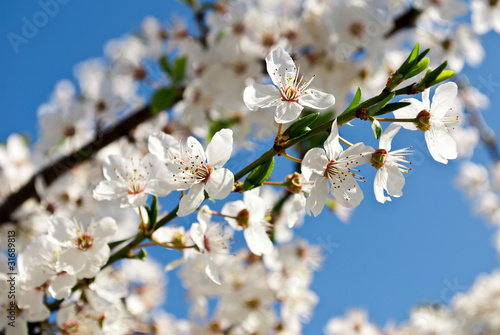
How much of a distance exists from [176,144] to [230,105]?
5.07 feet

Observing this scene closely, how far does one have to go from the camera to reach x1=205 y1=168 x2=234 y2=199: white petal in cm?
110

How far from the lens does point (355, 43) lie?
2652mm

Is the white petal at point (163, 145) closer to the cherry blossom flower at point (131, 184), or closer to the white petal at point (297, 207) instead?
the cherry blossom flower at point (131, 184)

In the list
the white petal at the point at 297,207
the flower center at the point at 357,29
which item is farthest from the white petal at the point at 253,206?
the flower center at the point at 357,29

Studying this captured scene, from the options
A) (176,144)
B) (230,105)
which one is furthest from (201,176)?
(230,105)

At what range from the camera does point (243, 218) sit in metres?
1.36

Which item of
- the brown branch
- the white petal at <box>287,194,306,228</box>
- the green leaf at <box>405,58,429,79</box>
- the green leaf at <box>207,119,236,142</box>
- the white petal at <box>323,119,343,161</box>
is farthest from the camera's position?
the green leaf at <box>207,119,236,142</box>

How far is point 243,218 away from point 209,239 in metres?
0.13

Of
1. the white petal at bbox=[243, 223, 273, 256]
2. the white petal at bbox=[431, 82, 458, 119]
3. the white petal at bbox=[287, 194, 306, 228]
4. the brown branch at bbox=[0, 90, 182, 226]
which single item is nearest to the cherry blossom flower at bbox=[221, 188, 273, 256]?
the white petal at bbox=[243, 223, 273, 256]

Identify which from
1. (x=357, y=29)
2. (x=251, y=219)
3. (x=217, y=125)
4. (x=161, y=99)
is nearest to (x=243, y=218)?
(x=251, y=219)

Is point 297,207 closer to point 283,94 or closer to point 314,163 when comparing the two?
point 314,163

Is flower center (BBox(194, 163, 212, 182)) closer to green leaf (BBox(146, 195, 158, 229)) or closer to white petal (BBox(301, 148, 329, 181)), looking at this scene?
green leaf (BBox(146, 195, 158, 229))

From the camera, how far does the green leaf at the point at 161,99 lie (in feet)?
8.21

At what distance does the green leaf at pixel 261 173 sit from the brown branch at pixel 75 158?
1.69m
